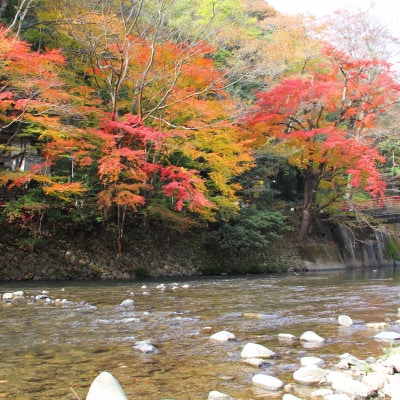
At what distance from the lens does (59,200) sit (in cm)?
1345

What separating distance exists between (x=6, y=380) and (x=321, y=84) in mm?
15980

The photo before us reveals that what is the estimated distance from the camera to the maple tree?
1689 cm

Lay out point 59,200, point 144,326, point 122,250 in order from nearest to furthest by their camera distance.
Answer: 1. point 144,326
2. point 59,200
3. point 122,250

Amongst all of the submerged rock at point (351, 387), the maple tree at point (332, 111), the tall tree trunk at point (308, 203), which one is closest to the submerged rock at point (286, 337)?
the submerged rock at point (351, 387)

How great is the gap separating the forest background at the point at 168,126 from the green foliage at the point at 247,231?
0.06 meters

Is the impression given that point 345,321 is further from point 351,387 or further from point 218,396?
point 218,396

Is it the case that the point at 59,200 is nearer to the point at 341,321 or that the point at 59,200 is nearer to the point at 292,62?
the point at 341,321

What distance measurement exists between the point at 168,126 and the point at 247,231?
214 inches

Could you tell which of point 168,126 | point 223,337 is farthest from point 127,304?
point 168,126

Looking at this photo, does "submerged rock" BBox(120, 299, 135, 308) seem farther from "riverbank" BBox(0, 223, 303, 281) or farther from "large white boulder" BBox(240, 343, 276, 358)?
"riverbank" BBox(0, 223, 303, 281)

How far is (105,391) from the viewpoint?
276 cm

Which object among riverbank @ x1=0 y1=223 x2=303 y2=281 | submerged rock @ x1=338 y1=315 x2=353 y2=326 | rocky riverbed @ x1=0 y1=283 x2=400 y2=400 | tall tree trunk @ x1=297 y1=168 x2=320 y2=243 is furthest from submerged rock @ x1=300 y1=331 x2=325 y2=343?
tall tree trunk @ x1=297 y1=168 x2=320 y2=243

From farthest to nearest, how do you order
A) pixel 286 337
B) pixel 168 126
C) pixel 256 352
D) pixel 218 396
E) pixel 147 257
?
pixel 147 257 → pixel 168 126 → pixel 286 337 → pixel 256 352 → pixel 218 396

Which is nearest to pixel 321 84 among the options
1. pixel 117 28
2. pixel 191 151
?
pixel 191 151
